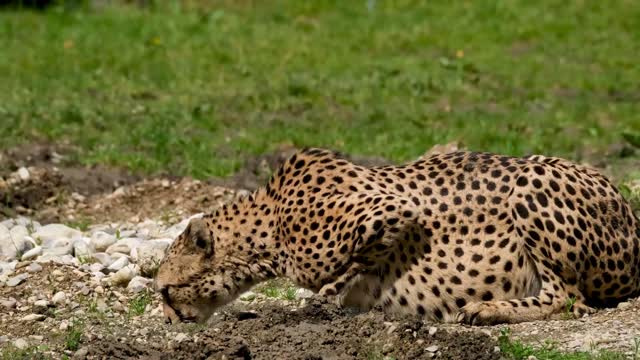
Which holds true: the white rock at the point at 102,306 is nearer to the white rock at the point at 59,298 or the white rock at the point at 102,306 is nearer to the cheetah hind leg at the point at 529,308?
the white rock at the point at 59,298

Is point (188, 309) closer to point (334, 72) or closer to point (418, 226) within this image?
point (418, 226)

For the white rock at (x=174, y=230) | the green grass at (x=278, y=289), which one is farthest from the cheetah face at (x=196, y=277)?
the white rock at (x=174, y=230)

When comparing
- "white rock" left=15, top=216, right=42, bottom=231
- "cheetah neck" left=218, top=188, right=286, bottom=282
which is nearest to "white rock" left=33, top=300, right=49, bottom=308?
"cheetah neck" left=218, top=188, right=286, bottom=282

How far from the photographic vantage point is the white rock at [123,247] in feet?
29.3

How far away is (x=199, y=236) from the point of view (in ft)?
24.9

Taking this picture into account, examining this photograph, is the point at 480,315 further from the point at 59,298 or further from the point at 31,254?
the point at 31,254

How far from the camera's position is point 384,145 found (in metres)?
12.5

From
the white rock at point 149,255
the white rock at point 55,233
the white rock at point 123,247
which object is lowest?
the white rock at point 55,233

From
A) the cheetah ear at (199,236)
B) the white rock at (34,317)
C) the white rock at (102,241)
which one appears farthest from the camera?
the white rock at (102,241)

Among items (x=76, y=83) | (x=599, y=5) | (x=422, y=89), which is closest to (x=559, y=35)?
(x=599, y=5)

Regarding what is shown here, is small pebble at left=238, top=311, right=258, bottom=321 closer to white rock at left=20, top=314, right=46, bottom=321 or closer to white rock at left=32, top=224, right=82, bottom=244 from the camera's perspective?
white rock at left=20, top=314, right=46, bottom=321

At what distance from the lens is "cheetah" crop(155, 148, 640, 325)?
7.25m

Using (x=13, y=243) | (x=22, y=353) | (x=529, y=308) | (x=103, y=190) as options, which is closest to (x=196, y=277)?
(x=22, y=353)

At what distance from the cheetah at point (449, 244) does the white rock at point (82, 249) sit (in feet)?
4.69
